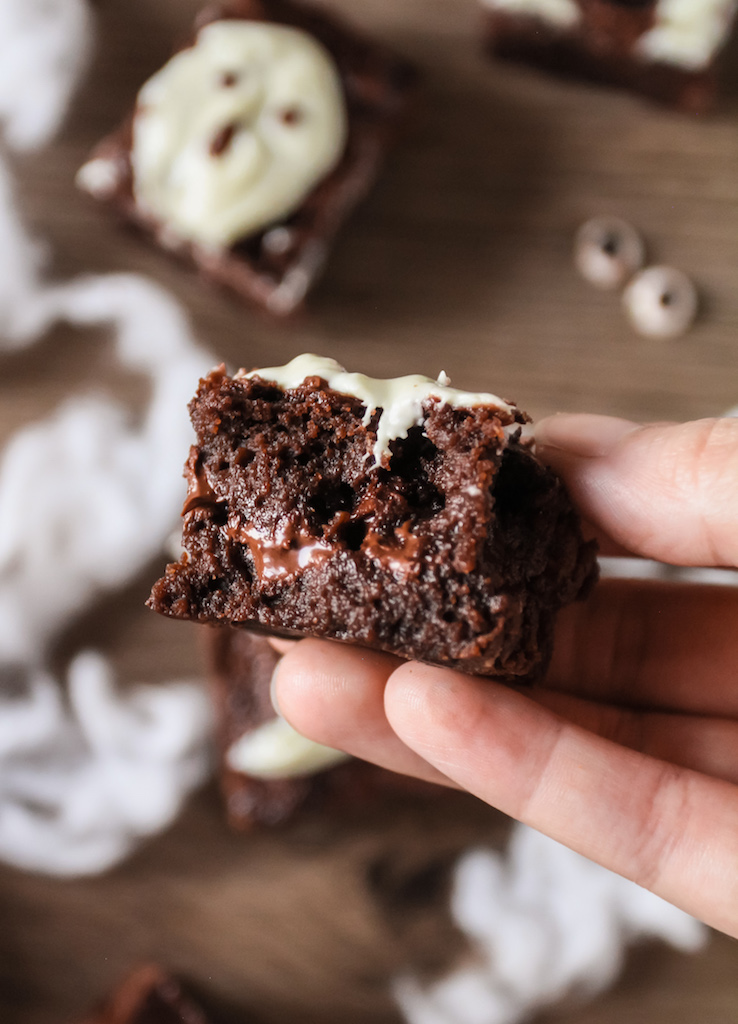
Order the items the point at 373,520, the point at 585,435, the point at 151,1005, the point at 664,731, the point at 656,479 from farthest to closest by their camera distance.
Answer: the point at 151,1005
the point at 664,731
the point at 585,435
the point at 656,479
the point at 373,520

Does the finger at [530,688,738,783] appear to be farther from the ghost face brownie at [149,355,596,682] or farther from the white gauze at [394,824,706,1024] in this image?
the white gauze at [394,824,706,1024]

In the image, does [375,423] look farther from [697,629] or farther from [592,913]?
[592,913]

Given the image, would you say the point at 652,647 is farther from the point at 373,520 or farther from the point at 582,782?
the point at 373,520

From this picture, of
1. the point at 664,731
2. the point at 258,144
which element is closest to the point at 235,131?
the point at 258,144

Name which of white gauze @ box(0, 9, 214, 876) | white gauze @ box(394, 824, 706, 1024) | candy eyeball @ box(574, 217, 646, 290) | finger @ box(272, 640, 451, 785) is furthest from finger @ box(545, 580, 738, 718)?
white gauze @ box(0, 9, 214, 876)

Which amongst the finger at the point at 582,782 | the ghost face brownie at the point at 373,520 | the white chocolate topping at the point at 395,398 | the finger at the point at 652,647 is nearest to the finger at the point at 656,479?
the ghost face brownie at the point at 373,520

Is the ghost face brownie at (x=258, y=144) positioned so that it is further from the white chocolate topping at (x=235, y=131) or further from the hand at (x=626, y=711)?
the hand at (x=626, y=711)
